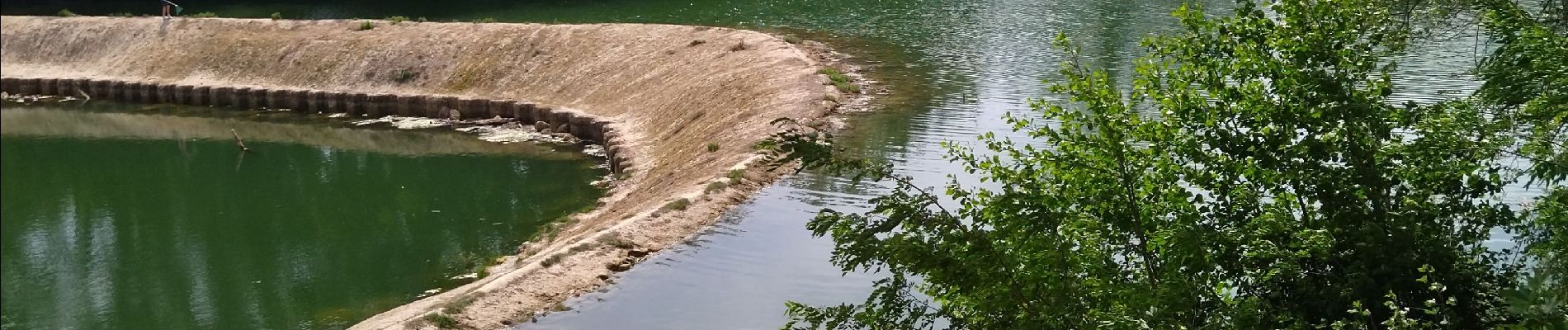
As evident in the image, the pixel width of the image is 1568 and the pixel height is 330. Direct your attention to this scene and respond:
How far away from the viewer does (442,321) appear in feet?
51.7

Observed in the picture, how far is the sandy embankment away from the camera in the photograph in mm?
18391

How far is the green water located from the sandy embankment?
5.39 ft

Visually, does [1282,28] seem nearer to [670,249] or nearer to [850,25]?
[670,249]

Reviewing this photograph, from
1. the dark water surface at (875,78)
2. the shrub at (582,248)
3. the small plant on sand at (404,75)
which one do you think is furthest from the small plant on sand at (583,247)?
the small plant on sand at (404,75)

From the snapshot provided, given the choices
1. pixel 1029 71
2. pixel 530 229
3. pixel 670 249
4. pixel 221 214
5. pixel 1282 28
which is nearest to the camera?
pixel 1282 28

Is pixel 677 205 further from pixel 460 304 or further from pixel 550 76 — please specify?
pixel 550 76

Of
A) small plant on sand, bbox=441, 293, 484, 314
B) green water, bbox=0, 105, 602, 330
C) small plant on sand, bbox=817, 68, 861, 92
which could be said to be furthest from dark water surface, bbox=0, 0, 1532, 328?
green water, bbox=0, 105, 602, 330

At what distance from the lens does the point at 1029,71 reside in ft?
104

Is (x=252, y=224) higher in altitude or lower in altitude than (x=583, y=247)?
lower

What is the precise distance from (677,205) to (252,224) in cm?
956

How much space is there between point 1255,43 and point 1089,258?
1980 mm

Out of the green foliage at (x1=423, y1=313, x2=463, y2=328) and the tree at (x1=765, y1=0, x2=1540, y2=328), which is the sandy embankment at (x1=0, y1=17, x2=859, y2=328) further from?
the tree at (x1=765, y1=0, x2=1540, y2=328)

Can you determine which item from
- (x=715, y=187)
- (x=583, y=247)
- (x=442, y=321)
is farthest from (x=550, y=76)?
(x=442, y=321)

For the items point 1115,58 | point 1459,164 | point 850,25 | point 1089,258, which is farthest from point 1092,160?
point 850,25
